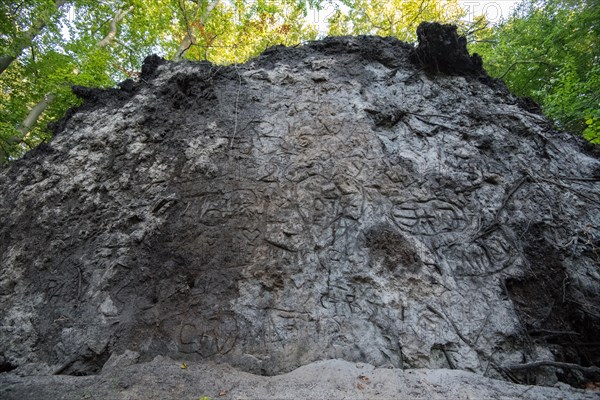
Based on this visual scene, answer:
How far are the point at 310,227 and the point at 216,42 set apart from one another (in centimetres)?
942

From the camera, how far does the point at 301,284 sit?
312 centimetres

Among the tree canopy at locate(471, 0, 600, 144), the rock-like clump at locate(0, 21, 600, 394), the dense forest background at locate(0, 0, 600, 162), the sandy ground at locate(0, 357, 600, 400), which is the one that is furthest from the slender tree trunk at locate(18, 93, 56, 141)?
the tree canopy at locate(471, 0, 600, 144)

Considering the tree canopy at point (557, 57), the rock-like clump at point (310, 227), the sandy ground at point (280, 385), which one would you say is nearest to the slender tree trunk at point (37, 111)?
the rock-like clump at point (310, 227)

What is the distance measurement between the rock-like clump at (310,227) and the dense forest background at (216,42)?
1526 millimetres

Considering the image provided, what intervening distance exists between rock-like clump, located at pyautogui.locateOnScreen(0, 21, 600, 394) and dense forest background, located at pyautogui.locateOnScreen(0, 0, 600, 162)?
153 cm

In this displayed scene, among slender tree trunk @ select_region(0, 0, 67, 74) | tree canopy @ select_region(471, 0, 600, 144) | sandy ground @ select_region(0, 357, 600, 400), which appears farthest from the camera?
slender tree trunk @ select_region(0, 0, 67, 74)

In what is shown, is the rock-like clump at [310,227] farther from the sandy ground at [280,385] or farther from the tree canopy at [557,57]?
the tree canopy at [557,57]

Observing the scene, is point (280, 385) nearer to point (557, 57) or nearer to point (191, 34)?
point (557, 57)

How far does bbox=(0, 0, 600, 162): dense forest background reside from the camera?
568 centimetres

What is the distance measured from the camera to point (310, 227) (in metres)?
3.45

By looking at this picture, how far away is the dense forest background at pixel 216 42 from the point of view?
5.68m

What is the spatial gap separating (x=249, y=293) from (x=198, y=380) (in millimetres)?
861

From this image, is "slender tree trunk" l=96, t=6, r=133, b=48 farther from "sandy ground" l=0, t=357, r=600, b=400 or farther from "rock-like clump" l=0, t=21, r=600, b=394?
"sandy ground" l=0, t=357, r=600, b=400

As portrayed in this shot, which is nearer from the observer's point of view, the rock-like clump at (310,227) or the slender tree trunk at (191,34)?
the rock-like clump at (310,227)
